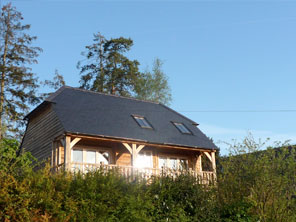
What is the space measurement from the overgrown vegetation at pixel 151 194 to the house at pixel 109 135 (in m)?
4.50

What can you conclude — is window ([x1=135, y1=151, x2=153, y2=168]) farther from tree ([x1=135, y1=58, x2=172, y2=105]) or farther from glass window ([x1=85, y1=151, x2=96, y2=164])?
tree ([x1=135, y1=58, x2=172, y2=105])

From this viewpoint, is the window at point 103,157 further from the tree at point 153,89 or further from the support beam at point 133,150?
the tree at point 153,89

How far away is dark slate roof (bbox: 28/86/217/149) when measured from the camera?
18.8m

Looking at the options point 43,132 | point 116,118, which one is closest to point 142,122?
point 116,118

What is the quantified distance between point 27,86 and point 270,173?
2410cm

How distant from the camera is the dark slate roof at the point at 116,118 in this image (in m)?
18.8

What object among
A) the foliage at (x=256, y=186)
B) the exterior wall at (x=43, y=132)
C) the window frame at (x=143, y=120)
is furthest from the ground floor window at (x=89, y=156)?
the foliage at (x=256, y=186)

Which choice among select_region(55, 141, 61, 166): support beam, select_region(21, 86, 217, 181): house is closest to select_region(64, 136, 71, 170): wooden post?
select_region(21, 86, 217, 181): house

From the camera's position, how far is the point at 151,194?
11867 millimetres

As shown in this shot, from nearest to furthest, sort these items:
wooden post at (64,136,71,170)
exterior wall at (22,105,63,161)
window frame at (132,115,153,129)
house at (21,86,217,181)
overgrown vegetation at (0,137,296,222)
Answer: overgrown vegetation at (0,137,296,222) → wooden post at (64,136,71,170) → house at (21,86,217,181) → exterior wall at (22,105,63,161) → window frame at (132,115,153,129)

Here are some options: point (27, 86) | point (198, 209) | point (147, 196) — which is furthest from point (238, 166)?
point (27, 86)

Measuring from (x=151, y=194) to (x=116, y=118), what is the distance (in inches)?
368

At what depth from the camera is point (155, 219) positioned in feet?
36.6

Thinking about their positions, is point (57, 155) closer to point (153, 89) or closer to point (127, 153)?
point (127, 153)
